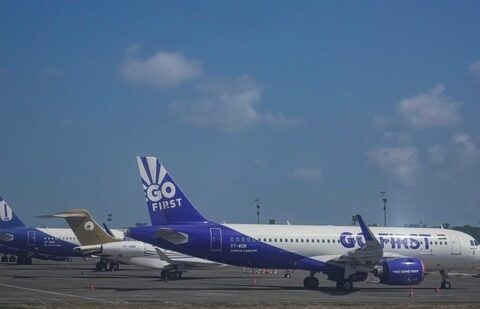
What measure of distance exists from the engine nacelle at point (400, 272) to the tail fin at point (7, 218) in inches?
1801

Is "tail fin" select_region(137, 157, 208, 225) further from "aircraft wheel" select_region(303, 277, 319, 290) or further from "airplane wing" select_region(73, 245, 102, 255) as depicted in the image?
"airplane wing" select_region(73, 245, 102, 255)

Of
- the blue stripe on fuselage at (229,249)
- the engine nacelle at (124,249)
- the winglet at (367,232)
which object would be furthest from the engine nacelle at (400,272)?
the engine nacelle at (124,249)

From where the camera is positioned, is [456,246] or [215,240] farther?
[456,246]

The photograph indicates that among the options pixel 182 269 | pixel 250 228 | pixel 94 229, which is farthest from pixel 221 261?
pixel 94 229

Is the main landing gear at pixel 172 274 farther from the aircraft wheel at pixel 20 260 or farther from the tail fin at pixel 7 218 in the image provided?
the aircraft wheel at pixel 20 260

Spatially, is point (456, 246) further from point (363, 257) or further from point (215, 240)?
point (215, 240)

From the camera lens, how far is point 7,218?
7388 centimetres

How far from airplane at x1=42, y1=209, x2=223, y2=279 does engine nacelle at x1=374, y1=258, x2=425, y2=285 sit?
13609 mm

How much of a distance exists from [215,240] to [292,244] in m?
4.60

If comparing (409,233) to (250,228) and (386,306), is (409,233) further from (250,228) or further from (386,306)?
(386,306)

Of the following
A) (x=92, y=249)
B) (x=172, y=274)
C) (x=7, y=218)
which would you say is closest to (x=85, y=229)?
(x=92, y=249)

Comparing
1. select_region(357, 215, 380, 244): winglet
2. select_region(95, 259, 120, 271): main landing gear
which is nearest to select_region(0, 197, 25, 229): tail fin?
select_region(95, 259, 120, 271): main landing gear

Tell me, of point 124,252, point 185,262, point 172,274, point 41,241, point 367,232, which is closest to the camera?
point 367,232

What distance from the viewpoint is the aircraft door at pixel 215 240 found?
3925 centimetres
